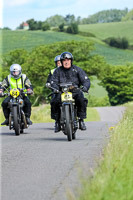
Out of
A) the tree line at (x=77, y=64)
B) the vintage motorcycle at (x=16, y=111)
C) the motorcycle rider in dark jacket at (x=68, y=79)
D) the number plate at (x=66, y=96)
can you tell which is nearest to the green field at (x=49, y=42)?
the tree line at (x=77, y=64)

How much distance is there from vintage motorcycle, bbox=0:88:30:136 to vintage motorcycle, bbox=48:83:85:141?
197cm

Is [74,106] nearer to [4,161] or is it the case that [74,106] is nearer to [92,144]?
[92,144]

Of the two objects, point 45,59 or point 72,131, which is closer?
point 72,131

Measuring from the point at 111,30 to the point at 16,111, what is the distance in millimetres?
161328

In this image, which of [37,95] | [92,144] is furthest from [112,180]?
[37,95]

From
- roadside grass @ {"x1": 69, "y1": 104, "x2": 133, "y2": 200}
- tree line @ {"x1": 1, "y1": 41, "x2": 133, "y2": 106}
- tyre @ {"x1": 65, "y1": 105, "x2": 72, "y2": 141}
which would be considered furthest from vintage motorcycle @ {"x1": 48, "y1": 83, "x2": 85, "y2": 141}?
tree line @ {"x1": 1, "y1": 41, "x2": 133, "y2": 106}

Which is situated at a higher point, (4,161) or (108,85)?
(4,161)

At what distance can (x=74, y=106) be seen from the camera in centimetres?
1172

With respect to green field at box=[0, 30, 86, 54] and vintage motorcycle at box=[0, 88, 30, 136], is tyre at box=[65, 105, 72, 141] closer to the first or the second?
vintage motorcycle at box=[0, 88, 30, 136]

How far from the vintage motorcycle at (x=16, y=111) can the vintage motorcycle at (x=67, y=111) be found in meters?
1.97

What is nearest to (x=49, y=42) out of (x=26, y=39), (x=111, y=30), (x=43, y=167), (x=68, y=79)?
(x=26, y=39)

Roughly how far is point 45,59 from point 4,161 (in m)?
86.5

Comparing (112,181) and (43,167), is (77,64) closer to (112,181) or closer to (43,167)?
(43,167)

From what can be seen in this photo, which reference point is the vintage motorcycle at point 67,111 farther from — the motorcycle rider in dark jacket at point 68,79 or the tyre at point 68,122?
the motorcycle rider in dark jacket at point 68,79
